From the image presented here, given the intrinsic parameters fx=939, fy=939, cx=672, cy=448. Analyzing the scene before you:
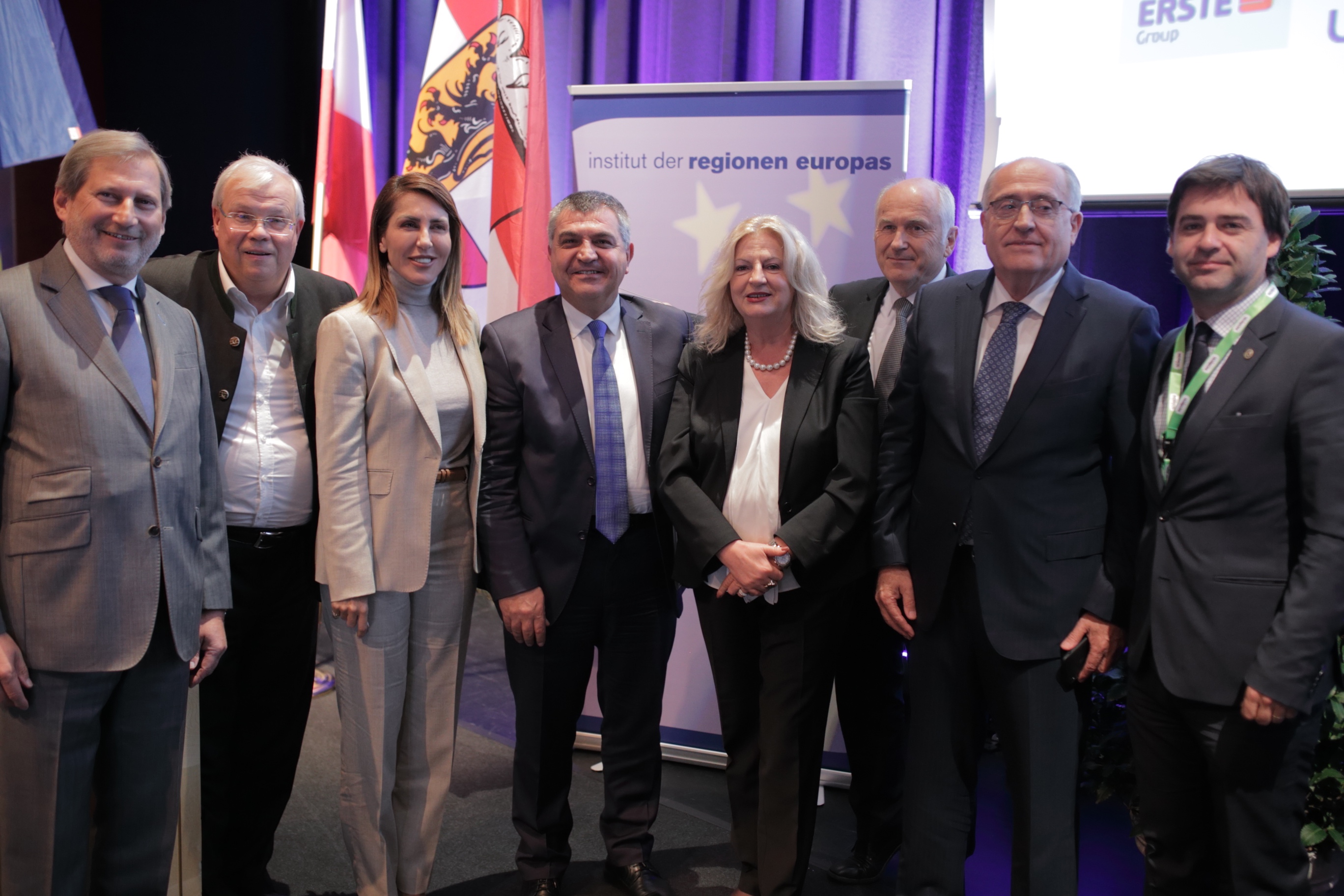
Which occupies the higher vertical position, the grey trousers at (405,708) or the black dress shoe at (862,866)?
the grey trousers at (405,708)

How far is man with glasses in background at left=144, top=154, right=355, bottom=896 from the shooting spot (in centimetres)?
227

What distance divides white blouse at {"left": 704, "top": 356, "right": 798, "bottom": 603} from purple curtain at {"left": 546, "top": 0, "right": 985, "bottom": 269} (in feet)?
6.43

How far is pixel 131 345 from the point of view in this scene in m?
1.94

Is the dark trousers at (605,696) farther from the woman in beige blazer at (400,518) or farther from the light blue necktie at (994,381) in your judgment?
the light blue necktie at (994,381)

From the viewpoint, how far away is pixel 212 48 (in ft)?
16.8

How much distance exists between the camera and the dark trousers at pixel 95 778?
1827mm

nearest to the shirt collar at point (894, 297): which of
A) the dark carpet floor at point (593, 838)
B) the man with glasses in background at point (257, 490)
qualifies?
the man with glasses in background at point (257, 490)

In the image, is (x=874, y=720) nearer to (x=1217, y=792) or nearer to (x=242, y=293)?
(x=1217, y=792)

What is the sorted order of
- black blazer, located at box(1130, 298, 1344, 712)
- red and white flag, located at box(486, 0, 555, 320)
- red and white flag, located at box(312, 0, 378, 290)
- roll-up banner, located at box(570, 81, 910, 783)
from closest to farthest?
1. black blazer, located at box(1130, 298, 1344, 712)
2. roll-up banner, located at box(570, 81, 910, 783)
3. red and white flag, located at box(486, 0, 555, 320)
4. red and white flag, located at box(312, 0, 378, 290)

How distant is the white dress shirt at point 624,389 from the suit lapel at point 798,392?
0.31 m

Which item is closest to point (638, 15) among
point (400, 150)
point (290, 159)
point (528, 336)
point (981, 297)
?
point (400, 150)

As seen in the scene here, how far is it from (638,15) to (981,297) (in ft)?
11.1

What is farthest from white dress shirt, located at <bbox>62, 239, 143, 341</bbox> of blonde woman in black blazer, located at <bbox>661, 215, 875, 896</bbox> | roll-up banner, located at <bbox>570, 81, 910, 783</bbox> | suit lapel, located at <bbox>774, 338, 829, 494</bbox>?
roll-up banner, located at <bbox>570, 81, 910, 783</bbox>

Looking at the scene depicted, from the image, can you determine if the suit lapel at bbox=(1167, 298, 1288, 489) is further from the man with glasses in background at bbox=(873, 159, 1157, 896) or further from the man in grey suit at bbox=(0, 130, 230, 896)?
the man in grey suit at bbox=(0, 130, 230, 896)
